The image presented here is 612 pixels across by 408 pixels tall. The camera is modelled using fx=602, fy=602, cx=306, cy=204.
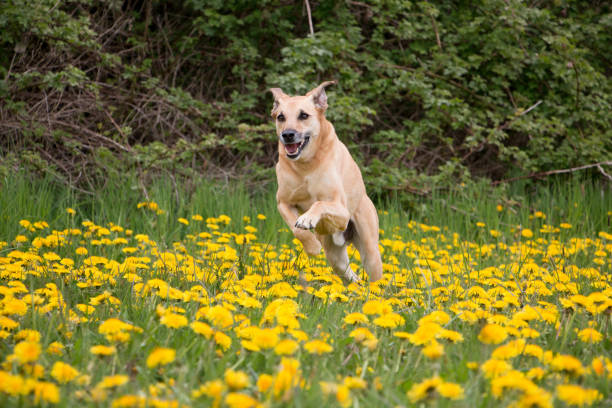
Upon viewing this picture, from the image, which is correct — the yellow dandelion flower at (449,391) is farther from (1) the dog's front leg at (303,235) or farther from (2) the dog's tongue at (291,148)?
(2) the dog's tongue at (291,148)

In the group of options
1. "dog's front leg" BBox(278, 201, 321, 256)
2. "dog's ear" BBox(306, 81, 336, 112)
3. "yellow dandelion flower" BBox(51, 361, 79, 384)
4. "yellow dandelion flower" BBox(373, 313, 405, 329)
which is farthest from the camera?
"dog's ear" BBox(306, 81, 336, 112)

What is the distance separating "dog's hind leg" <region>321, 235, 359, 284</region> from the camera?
15.4 ft

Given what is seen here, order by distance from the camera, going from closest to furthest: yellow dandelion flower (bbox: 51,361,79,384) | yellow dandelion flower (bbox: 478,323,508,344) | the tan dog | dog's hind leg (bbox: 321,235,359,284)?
1. yellow dandelion flower (bbox: 51,361,79,384)
2. yellow dandelion flower (bbox: 478,323,508,344)
3. the tan dog
4. dog's hind leg (bbox: 321,235,359,284)

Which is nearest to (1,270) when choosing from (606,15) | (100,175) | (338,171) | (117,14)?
(338,171)

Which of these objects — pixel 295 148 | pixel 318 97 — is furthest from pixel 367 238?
pixel 318 97

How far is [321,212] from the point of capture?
4.13 meters

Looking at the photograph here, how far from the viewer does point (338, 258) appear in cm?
477

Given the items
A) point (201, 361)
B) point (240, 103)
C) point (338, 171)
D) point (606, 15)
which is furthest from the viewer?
point (606, 15)

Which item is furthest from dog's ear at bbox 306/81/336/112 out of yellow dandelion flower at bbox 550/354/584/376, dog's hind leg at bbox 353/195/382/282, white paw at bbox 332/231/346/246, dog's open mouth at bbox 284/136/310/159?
yellow dandelion flower at bbox 550/354/584/376

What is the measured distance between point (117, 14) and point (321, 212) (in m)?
5.76

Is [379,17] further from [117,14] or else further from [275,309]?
[275,309]

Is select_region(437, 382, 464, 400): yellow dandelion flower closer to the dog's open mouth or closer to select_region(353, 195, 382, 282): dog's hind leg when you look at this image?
the dog's open mouth

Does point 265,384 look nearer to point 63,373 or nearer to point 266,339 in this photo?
point 266,339

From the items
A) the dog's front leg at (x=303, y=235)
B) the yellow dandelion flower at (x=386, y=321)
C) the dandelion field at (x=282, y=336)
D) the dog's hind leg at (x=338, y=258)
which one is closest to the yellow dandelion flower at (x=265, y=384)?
the dandelion field at (x=282, y=336)
